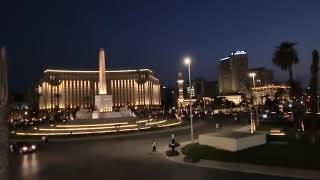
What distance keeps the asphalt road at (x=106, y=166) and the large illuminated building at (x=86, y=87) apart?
434 feet

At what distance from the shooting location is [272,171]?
2411 centimetres

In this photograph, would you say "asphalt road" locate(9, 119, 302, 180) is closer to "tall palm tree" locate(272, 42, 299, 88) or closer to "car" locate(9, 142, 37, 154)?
"car" locate(9, 142, 37, 154)

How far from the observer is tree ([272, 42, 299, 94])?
63.9 metres


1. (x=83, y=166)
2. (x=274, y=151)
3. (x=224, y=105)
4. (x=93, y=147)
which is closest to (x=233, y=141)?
(x=274, y=151)

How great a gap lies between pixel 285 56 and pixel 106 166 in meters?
43.0

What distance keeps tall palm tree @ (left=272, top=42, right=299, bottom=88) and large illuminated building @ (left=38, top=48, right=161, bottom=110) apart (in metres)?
111

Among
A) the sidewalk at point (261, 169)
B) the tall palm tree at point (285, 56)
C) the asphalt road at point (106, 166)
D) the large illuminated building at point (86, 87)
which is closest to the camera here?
the sidewalk at point (261, 169)

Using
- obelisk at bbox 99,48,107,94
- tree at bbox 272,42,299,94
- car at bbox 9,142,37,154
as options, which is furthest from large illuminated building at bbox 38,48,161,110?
car at bbox 9,142,37,154

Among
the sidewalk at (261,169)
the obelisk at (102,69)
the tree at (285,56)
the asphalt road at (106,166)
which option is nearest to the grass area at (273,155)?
the sidewalk at (261,169)

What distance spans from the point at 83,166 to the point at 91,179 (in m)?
5.74

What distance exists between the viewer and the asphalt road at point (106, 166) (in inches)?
949

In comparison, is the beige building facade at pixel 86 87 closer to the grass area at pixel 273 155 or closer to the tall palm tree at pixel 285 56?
the tall palm tree at pixel 285 56

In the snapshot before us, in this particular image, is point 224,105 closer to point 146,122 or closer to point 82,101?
point 82,101

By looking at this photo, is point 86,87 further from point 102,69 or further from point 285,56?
point 285,56
